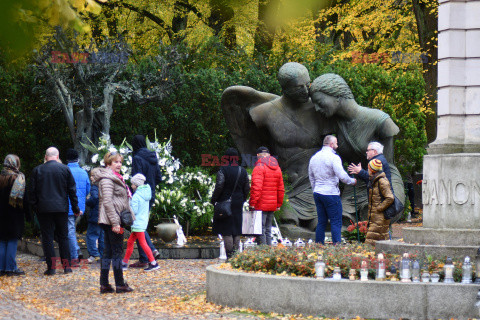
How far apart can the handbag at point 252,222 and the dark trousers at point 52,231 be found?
2626 millimetres

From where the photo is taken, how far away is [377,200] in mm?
10766

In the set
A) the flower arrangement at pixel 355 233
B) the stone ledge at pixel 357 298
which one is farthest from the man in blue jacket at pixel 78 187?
the stone ledge at pixel 357 298

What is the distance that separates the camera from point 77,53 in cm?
1744

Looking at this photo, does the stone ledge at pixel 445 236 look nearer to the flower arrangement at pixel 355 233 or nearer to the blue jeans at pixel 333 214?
the blue jeans at pixel 333 214

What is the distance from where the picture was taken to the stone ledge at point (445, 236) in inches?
352

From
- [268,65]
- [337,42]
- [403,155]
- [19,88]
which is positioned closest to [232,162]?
[19,88]

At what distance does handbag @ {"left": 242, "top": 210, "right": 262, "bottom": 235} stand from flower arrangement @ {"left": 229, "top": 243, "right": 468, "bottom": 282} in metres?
2.92

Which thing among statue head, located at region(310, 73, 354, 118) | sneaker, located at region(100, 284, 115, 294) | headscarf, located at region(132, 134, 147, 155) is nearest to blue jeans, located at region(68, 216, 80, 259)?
headscarf, located at region(132, 134, 147, 155)

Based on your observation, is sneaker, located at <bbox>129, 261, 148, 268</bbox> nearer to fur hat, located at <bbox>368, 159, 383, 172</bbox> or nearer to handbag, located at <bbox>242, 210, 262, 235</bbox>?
handbag, located at <bbox>242, 210, 262, 235</bbox>

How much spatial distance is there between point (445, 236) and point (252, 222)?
399 cm

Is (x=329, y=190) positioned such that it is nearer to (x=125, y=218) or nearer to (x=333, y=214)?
(x=333, y=214)

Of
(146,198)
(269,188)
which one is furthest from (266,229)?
(146,198)

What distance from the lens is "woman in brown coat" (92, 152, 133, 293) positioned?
9.57 meters

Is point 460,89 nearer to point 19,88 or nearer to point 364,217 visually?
point 364,217
